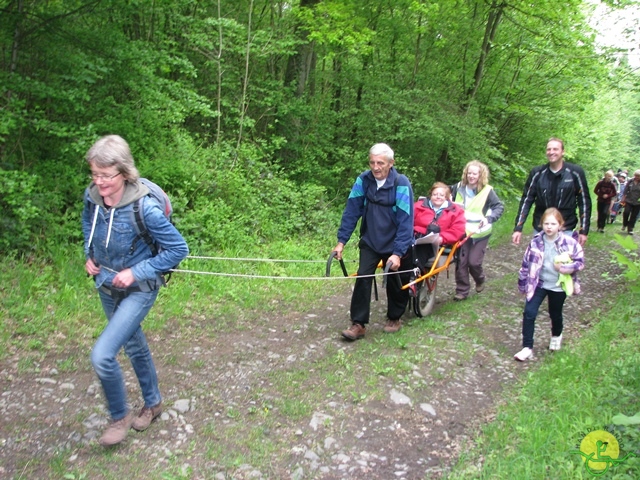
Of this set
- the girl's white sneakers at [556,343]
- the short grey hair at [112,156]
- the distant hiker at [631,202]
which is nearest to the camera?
the short grey hair at [112,156]

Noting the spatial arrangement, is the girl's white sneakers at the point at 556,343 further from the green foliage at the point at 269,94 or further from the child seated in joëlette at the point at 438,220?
the green foliage at the point at 269,94

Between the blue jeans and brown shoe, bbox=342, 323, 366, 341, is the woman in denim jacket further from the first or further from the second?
brown shoe, bbox=342, 323, 366, 341

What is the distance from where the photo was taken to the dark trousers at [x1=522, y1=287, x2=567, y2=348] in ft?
17.4

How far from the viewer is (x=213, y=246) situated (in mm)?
8281

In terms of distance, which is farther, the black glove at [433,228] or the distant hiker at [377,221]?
the black glove at [433,228]

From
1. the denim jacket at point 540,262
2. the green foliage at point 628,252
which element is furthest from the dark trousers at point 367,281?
the green foliage at point 628,252

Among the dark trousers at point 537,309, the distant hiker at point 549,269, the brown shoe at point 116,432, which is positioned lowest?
the brown shoe at point 116,432

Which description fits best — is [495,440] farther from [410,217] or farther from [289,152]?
[289,152]

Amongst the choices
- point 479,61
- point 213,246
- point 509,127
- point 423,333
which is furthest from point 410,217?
point 509,127

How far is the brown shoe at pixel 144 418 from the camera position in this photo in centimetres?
374

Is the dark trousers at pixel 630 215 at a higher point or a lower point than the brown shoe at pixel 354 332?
higher

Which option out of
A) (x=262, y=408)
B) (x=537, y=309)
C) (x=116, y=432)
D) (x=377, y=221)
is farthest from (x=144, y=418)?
(x=537, y=309)

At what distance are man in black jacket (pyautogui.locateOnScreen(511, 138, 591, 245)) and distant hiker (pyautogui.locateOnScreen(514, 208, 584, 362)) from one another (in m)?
0.85

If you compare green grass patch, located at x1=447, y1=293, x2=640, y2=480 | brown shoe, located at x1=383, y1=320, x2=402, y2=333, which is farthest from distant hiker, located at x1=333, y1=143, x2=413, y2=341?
green grass patch, located at x1=447, y1=293, x2=640, y2=480
